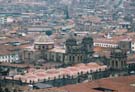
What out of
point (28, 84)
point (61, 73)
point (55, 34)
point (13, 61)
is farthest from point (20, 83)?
point (55, 34)

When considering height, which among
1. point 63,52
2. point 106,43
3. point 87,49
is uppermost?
point 87,49

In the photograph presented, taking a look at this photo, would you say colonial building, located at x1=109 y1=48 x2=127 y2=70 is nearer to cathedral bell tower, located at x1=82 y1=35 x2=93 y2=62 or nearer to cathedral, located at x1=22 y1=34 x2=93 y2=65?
cathedral, located at x1=22 y1=34 x2=93 y2=65

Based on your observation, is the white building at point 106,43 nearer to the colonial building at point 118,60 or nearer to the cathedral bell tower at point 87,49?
the cathedral bell tower at point 87,49

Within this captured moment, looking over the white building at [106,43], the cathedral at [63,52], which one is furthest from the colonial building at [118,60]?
the white building at [106,43]

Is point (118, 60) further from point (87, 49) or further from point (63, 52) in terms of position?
point (63, 52)

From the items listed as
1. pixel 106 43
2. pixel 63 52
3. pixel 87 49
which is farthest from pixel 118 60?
pixel 106 43

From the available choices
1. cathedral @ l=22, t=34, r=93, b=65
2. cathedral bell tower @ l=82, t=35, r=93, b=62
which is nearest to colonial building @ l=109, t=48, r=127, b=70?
cathedral @ l=22, t=34, r=93, b=65

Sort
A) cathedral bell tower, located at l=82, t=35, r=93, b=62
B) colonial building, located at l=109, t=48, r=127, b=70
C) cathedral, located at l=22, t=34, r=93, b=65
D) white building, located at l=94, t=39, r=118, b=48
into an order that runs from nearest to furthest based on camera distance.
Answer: colonial building, located at l=109, t=48, r=127, b=70, cathedral, located at l=22, t=34, r=93, b=65, cathedral bell tower, located at l=82, t=35, r=93, b=62, white building, located at l=94, t=39, r=118, b=48

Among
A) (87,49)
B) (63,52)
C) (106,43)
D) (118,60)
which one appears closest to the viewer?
(118,60)
